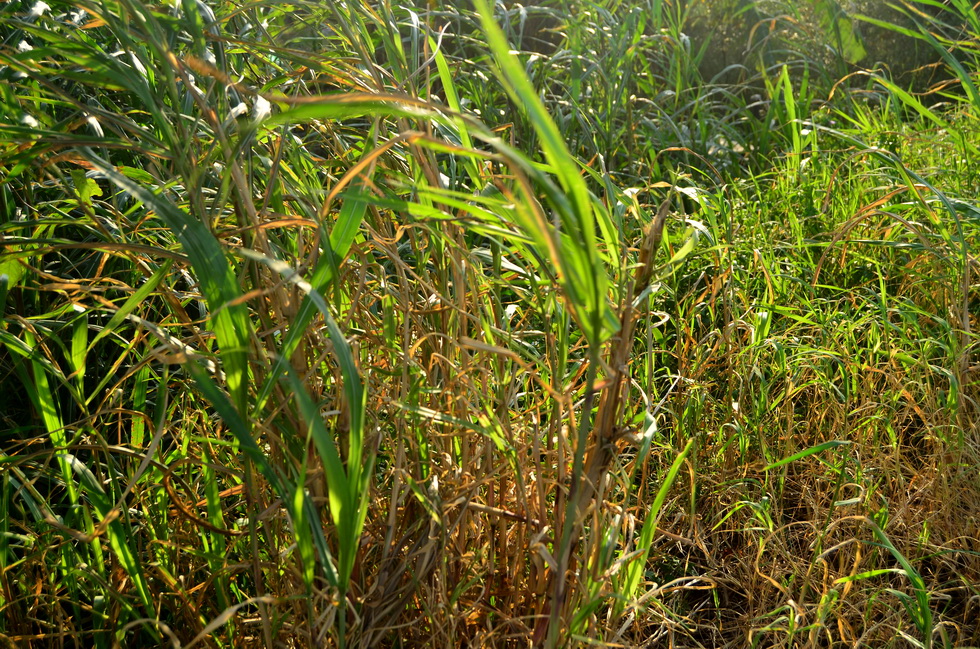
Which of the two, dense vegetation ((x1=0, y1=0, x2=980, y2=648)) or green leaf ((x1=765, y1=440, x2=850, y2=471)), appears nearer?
dense vegetation ((x1=0, y1=0, x2=980, y2=648))

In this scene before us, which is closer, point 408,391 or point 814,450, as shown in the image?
point 408,391

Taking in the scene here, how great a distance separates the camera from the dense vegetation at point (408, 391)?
741mm

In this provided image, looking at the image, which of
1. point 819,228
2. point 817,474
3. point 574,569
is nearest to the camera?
point 574,569

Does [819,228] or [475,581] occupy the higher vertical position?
[475,581]

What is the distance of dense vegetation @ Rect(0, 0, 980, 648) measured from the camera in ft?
2.43

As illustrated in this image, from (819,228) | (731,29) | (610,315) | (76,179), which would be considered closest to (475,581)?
(610,315)

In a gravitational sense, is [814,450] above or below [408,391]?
Result: below

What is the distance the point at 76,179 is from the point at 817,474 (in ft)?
3.80

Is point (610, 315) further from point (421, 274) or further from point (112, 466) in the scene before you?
point (112, 466)

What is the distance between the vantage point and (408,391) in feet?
3.12

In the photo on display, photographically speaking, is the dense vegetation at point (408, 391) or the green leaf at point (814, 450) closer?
the dense vegetation at point (408, 391)

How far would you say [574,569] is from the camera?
2.96ft

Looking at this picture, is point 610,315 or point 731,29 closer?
point 610,315

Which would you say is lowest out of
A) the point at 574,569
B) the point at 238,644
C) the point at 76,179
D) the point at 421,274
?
the point at 238,644
